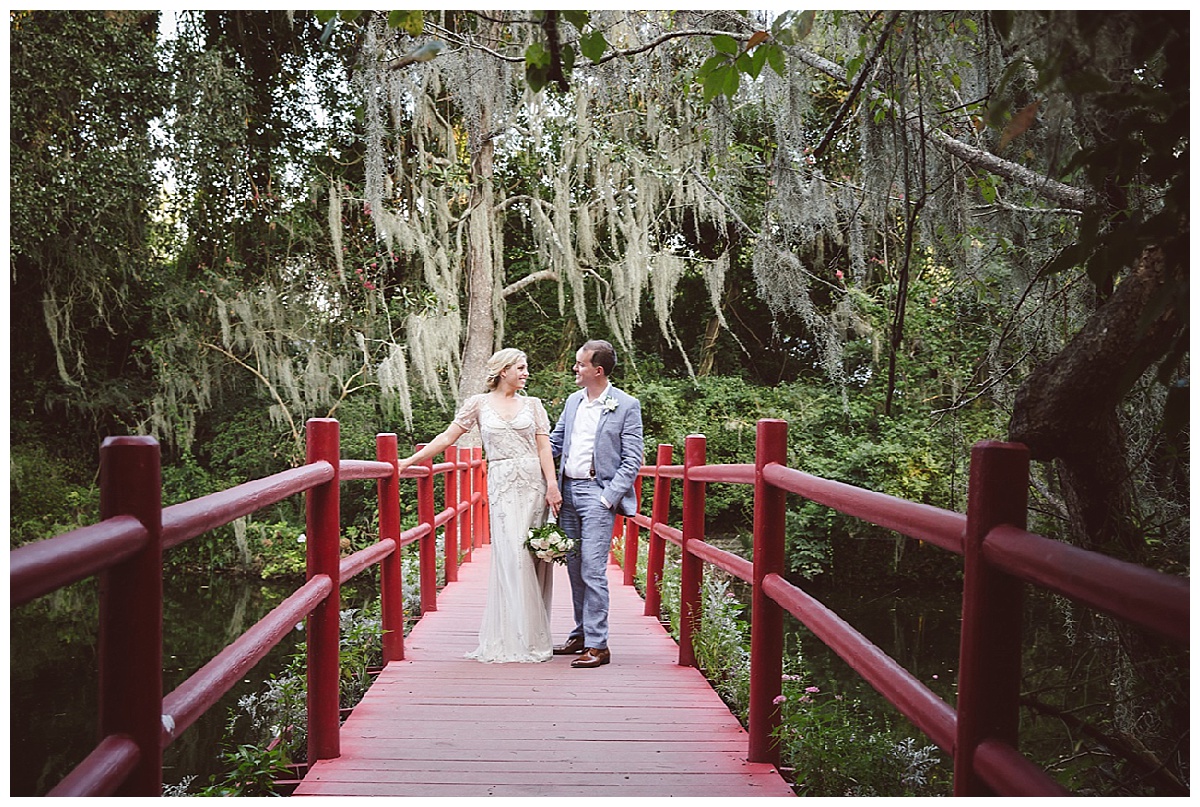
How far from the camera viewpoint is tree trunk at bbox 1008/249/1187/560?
196cm

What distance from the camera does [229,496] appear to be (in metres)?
1.95

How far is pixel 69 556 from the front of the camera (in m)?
1.23

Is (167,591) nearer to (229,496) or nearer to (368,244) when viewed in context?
(368,244)

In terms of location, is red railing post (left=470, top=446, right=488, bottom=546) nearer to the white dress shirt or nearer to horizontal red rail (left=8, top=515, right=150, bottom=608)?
the white dress shirt

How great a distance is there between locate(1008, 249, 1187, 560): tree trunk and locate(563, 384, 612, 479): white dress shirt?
2.45 meters

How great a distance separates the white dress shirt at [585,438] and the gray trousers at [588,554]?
0.06 meters

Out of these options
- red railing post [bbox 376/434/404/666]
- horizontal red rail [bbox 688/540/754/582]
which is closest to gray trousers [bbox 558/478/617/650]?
horizontal red rail [bbox 688/540/754/582]

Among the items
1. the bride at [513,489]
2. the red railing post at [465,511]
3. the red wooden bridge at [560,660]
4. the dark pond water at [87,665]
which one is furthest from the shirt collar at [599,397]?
the red railing post at [465,511]

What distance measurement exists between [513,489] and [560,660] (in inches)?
33.2

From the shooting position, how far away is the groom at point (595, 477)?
4520 mm

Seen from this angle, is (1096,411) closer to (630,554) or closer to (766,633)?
(766,633)

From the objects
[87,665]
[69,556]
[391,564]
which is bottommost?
[87,665]

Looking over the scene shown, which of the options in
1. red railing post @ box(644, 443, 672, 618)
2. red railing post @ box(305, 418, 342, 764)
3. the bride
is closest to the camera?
red railing post @ box(305, 418, 342, 764)

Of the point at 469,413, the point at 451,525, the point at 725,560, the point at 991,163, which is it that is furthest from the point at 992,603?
the point at 451,525
